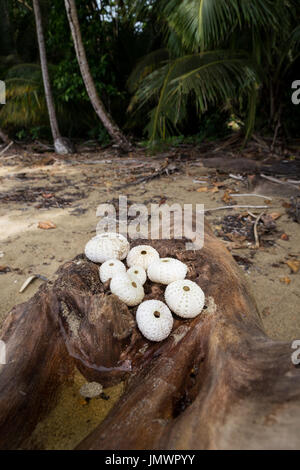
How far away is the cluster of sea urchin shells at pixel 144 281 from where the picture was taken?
4.73 ft

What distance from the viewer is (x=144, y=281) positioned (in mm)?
1761

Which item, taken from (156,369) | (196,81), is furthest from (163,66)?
(156,369)

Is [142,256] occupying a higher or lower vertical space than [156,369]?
higher

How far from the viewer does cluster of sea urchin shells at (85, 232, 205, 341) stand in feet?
4.73

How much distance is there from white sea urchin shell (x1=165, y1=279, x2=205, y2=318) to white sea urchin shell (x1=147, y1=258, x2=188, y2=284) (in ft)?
0.45

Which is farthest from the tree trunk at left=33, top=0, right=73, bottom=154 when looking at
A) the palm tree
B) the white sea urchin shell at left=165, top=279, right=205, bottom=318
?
the white sea urchin shell at left=165, top=279, right=205, bottom=318

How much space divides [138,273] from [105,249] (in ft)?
0.91

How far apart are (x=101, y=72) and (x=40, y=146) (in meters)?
2.96

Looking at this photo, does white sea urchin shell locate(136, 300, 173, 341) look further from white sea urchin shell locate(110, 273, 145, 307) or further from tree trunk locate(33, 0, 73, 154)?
tree trunk locate(33, 0, 73, 154)

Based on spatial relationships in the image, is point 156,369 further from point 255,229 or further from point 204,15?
point 204,15

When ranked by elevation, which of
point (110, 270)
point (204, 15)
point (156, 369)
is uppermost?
point (204, 15)

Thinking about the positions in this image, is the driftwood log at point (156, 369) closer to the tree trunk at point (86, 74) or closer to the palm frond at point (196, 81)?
the palm frond at point (196, 81)
